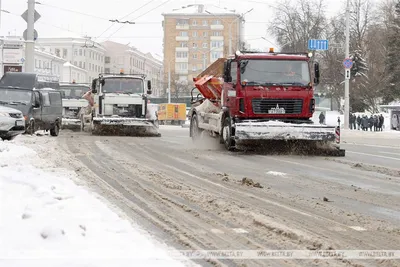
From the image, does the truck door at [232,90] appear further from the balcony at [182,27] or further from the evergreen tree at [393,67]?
the balcony at [182,27]

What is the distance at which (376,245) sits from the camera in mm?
5676

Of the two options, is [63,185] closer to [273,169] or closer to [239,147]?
[273,169]

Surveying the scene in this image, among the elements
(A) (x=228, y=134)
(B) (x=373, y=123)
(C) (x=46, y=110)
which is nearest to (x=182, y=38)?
(B) (x=373, y=123)

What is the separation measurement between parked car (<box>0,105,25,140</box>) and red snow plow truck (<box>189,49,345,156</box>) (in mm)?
6211

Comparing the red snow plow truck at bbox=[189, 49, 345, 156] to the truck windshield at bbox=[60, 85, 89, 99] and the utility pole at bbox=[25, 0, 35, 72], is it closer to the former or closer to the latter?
the utility pole at bbox=[25, 0, 35, 72]

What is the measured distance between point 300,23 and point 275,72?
56.7 m

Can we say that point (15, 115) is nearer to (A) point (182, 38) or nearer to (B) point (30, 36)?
(B) point (30, 36)

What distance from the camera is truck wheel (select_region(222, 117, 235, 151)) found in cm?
1619

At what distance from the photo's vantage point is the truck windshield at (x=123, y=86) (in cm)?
2523

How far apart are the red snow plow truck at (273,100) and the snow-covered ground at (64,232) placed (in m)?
8.22

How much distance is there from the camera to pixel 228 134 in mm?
16453

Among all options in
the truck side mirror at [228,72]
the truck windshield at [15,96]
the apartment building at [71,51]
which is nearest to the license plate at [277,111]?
the truck side mirror at [228,72]

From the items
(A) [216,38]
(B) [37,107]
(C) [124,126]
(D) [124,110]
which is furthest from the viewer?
(A) [216,38]

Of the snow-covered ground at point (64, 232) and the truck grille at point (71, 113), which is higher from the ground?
the truck grille at point (71, 113)
